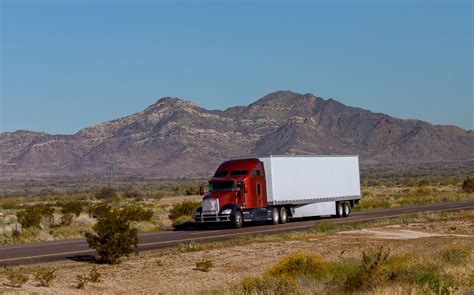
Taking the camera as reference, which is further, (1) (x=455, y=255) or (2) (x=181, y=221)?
(2) (x=181, y=221)

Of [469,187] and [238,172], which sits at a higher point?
[238,172]

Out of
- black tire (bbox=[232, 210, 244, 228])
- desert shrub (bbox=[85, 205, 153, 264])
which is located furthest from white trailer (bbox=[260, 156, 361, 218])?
desert shrub (bbox=[85, 205, 153, 264])

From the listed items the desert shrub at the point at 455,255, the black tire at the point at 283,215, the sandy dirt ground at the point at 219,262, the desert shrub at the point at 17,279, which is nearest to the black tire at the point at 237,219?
the black tire at the point at 283,215

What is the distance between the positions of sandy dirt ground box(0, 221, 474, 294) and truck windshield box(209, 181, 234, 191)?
8.68 metres

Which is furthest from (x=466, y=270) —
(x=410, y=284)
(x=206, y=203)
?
(x=206, y=203)

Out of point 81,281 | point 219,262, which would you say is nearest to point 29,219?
point 219,262

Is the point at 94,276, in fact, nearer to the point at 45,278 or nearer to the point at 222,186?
the point at 45,278

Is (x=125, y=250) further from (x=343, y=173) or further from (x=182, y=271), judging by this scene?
(x=343, y=173)

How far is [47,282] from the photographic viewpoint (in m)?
21.2

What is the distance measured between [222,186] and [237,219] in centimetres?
197

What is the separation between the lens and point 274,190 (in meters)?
44.4

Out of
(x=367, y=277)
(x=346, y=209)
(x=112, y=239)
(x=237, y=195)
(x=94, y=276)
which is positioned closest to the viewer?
(x=367, y=277)

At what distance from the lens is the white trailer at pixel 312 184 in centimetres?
4481

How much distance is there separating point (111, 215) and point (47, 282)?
7707 millimetres
